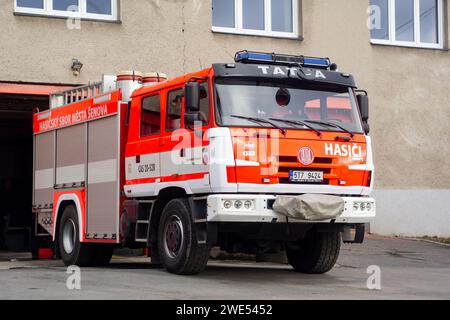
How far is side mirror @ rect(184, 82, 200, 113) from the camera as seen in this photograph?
11.7 metres

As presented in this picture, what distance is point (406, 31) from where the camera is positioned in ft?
75.8

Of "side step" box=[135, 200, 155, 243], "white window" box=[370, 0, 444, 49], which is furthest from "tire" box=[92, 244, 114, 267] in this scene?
"white window" box=[370, 0, 444, 49]

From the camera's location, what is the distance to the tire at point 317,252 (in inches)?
516

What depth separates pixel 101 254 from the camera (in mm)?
14938

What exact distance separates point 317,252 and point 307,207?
1.86 meters

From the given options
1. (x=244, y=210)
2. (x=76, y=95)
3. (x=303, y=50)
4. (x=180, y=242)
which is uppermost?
(x=303, y=50)

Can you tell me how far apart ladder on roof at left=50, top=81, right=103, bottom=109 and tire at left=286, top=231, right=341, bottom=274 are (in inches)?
160

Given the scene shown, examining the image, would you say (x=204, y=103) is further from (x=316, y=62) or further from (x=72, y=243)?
(x=72, y=243)

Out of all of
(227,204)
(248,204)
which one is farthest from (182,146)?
(248,204)

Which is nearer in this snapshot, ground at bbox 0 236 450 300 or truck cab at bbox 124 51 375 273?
ground at bbox 0 236 450 300

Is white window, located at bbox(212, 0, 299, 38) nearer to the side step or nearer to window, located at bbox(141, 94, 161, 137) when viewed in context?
window, located at bbox(141, 94, 161, 137)

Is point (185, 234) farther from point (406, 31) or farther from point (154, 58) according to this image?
point (406, 31)

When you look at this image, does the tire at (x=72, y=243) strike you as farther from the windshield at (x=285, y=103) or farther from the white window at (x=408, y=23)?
the white window at (x=408, y=23)
